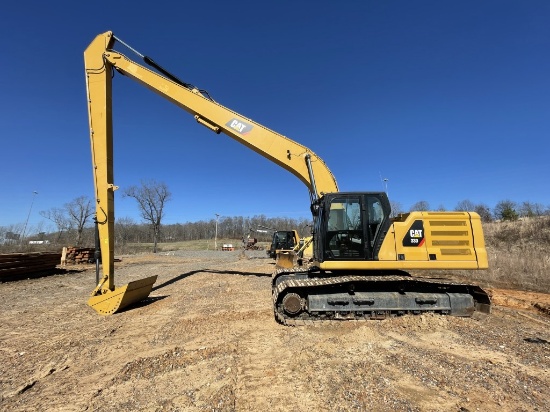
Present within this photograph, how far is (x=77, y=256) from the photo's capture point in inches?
866

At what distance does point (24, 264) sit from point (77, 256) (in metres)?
6.37

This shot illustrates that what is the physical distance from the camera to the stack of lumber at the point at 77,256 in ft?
70.9

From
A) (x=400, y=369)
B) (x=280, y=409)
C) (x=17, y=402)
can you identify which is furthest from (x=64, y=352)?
(x=400, y=369)

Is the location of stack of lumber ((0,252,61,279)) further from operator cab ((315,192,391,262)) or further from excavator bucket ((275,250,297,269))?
→ operator cab ((315,192,391,262))

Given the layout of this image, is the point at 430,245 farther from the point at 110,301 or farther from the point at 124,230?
the point at 124,230

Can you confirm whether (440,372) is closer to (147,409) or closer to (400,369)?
(400,369)

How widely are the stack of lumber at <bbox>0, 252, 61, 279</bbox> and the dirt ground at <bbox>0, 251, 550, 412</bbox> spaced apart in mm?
8946

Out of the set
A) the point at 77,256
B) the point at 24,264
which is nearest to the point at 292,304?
the point at 24,264

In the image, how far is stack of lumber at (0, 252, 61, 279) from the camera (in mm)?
14766

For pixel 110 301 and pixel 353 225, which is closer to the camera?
pixel 353 225

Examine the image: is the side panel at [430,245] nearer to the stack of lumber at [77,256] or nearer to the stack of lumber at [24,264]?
the stack of lumber at [24,264]

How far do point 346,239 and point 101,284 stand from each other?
6.45 metres

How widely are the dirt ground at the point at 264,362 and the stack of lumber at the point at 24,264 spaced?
895 centimetres

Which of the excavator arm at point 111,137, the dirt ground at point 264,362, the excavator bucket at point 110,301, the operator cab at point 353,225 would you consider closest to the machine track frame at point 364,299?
the dirt ground at point 264,362
